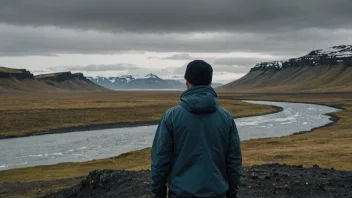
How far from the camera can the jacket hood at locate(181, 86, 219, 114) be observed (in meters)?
7.30

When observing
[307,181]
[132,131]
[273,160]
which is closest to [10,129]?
[132,131]

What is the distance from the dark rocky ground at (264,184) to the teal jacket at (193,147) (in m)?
12.7

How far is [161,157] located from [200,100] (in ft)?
3.94

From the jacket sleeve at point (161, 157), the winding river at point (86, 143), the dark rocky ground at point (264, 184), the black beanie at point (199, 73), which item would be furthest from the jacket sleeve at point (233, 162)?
the winding river at point (86, 143)

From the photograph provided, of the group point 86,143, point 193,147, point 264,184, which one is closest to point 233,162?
point 193,147

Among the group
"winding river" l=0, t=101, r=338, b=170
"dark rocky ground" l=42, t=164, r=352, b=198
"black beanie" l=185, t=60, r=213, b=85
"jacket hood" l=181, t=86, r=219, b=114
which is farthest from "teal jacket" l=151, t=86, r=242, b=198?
"winding river" l=0, t=101, r=338, b=170

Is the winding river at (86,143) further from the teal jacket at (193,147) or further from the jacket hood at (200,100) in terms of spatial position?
the jacket hood at (200,100)

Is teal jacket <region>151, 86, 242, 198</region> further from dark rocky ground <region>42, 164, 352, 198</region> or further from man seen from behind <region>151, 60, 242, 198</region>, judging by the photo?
dark rocky ground <region>42, 164, 352, 198</region>

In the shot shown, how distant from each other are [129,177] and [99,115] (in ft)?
277

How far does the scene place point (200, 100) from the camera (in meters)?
7.32

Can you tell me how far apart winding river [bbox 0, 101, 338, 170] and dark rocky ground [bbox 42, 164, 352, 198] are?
26195 mm

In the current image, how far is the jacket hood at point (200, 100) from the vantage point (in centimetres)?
730

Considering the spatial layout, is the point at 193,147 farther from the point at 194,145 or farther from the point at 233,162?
the point at 233,162

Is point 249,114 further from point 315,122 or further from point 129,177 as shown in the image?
point 129,177
